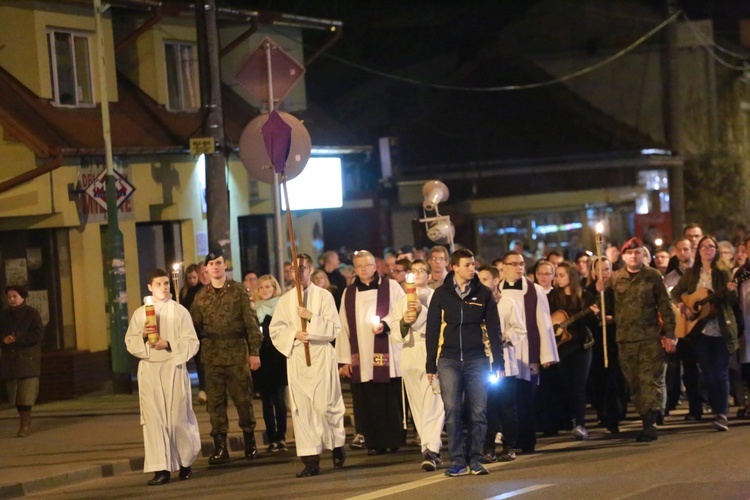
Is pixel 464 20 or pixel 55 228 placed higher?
pixel 464 20

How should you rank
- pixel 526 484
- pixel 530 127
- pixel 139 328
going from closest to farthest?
pixel 526 484 < pixel 139 328 < pixel 530 127

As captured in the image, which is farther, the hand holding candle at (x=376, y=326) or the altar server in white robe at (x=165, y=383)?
the hand holding candle at (x=376, y=326)

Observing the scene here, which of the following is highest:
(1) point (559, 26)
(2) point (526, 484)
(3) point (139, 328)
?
(1) point (559, 26)

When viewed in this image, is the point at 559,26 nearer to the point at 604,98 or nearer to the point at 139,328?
the point at 604,98

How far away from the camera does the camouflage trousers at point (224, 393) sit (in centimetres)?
1365

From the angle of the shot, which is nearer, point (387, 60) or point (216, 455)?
point (216, 455)

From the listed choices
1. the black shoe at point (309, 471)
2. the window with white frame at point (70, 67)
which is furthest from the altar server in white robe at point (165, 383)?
the window with white frame at point (70, 67)

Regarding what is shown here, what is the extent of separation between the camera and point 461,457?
1135 cm

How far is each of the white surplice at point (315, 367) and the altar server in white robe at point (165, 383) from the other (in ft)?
2.93

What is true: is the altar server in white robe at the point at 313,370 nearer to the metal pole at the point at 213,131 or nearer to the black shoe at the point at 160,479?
the black shoe at the point at 160,479

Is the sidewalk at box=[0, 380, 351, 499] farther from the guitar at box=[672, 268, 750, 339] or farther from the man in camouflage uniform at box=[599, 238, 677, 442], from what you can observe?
the guitar at box=[672, 268, 750, 339]

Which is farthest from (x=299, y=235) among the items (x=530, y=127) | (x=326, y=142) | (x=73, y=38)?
(x=530, y=127)

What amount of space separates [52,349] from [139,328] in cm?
855

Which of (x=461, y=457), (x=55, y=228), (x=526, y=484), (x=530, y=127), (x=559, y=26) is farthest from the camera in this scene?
(x=559, y=26)
